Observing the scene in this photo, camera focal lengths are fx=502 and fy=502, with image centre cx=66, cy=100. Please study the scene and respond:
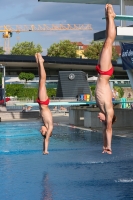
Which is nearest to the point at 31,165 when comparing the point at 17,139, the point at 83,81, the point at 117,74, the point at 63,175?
the point at 63,175

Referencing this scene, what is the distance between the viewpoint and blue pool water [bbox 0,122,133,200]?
12.1 m

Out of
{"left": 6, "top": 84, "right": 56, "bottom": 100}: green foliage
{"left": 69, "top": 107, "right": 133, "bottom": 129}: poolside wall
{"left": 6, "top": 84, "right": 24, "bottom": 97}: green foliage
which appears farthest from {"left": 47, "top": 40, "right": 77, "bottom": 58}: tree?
{"left": 69, "top": 107, "right": 133, "bottom": 129}: poolside wall

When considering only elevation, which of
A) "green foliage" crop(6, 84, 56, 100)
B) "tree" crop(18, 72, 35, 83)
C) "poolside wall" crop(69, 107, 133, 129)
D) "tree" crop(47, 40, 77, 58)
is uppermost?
"tree" crop(47, 40, 77, 58)

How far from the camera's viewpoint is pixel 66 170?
594 inches

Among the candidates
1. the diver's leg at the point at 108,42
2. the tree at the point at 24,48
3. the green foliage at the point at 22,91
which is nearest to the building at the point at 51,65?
the green foliage at the point at 22,91

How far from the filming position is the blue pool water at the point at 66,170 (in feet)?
39.6

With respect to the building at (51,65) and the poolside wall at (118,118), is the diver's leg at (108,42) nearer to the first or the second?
the poolside wall at (118,118)

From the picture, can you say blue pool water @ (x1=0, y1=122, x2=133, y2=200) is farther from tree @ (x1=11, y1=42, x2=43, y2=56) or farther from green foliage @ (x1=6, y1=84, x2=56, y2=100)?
tree @ (x1=11, y1=42, x2=43, y2=56)

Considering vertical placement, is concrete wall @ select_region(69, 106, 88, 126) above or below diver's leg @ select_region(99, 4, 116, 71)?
below

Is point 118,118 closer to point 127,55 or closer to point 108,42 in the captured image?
point 127,55

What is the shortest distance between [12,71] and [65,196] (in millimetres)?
83118

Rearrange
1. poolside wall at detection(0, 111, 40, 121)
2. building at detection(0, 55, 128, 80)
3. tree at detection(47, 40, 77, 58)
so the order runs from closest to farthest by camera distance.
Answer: poolside wall at detection(0, 111, 40, 121), building at detection(0, 55, 128, 80), tree at detection(47, 40, 77, 58)

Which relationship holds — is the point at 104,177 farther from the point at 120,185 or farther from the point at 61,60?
the point at 61,60

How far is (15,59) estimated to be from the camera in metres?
84.6
